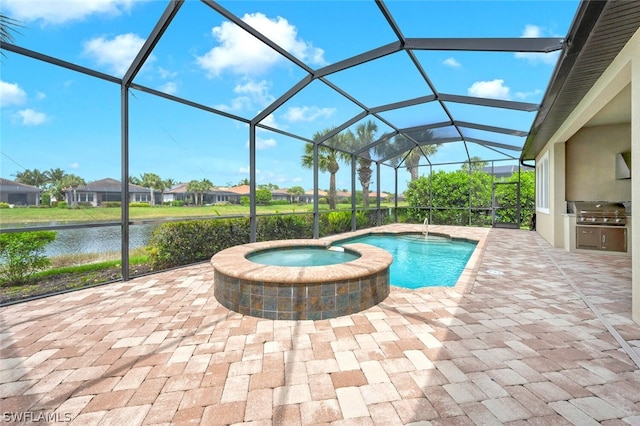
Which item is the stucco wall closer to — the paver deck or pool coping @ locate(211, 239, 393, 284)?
the paver deck

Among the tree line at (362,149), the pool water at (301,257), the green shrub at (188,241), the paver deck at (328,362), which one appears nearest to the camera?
the paver deck at (328,362)

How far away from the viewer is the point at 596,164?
773 centimetres

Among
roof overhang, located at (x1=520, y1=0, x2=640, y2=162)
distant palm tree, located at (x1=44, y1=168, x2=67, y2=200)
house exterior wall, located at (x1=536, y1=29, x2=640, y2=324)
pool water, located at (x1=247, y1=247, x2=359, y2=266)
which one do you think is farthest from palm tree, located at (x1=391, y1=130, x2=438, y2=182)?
distant palm tree, located at (x1=44, y1=168, x2=67, y2=200)

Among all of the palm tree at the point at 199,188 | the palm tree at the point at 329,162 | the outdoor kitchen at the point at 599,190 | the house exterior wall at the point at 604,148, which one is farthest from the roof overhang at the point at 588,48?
the palm tree at the point at 329,162

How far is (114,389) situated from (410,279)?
528cm

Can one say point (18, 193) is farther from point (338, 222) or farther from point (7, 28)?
point (338, 222)

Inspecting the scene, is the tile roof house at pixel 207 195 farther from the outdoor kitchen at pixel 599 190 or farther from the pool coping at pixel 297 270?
the outdoor kitchen at pixel 599 190

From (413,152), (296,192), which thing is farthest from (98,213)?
(413,152)

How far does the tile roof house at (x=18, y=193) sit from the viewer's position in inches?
155

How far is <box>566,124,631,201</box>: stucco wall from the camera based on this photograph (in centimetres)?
742

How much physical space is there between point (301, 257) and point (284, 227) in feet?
10.9

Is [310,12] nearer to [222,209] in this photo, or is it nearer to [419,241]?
[222,209]

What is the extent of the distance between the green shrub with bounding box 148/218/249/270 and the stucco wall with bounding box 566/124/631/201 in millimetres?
9489

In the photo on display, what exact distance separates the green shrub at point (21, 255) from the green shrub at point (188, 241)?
1694mm
